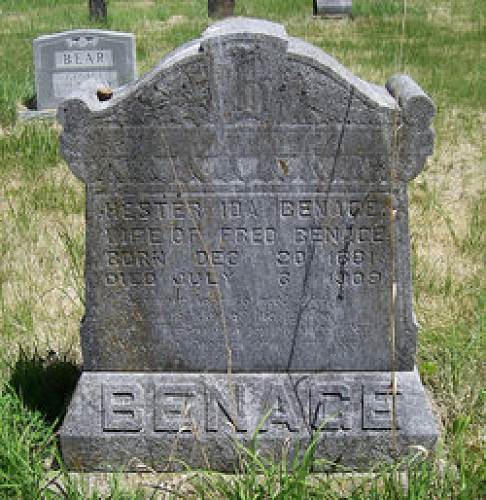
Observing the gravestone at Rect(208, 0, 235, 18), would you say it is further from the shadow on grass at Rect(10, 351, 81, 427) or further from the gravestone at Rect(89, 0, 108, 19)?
the shadow on grass at Rect(10, 351, 81, 427)

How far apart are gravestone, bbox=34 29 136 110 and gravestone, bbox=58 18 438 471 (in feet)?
19.4

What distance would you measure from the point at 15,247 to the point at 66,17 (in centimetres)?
1009

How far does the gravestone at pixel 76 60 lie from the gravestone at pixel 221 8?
20.3 feet

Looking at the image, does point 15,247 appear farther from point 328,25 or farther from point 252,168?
point 328,25

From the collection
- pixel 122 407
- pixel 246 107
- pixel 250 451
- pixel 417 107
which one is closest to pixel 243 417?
pixel 250 451

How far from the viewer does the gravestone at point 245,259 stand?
291 centimetres

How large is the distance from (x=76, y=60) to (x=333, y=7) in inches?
273

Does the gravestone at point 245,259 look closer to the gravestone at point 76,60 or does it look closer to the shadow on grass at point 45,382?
the shadow on grass at point 45,382

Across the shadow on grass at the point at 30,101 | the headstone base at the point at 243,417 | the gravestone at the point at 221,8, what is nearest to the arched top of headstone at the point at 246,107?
the headstone base at the point at 243,417

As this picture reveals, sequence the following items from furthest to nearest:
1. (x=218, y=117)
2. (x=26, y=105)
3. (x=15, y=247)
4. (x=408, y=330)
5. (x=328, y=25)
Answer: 1. (x=328, y=25)
2. (x=26, y=105)
3. (x=15, y=247)
4. (x=408, y=330)
5. (x=218, y=117)

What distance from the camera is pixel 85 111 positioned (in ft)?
9.62

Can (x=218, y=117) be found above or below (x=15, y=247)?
above

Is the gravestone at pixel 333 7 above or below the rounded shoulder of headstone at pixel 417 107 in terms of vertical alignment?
below

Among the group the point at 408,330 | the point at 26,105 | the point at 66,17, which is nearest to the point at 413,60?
the point at 26,105
